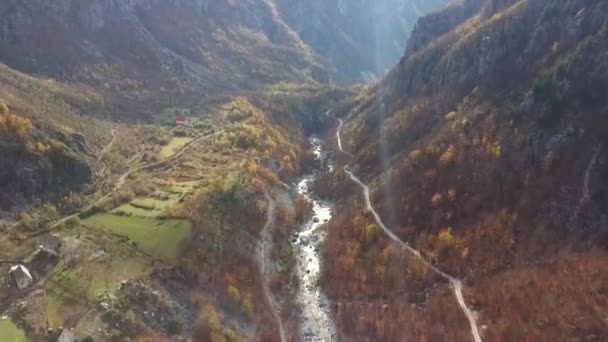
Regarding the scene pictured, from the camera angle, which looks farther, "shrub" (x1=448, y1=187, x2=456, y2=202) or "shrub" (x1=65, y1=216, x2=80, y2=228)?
"shrub" (x1=448, y1=187, x2=456, y2=202)

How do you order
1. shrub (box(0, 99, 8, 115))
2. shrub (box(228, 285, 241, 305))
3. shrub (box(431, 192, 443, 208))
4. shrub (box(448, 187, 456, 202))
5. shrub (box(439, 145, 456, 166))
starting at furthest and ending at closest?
shrub (box(439, 145, 456, 166)), shrub (box(431, 192, 443, 208)), shrub (box(448, 187, 456, 202)), shrub (box(0, 99, 8, 115)), shrub (box(228, 285, 241, 305))

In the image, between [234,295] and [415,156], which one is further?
[415,156]

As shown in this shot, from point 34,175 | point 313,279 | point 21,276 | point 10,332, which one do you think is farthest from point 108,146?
point 10,332

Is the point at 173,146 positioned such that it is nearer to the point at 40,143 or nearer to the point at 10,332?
the point at 40,143

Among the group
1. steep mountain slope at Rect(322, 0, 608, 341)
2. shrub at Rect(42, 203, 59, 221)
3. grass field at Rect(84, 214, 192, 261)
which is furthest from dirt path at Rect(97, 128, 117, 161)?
steep mountain slope at Rect(322, 0, 608, 341)

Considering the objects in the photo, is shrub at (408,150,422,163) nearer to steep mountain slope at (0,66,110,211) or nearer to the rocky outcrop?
steep mountain slope at (0,66,110,211)

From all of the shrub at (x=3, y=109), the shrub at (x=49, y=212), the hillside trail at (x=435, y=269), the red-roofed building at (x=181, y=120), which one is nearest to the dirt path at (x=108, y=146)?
the shrub at (x=3, y=109)
